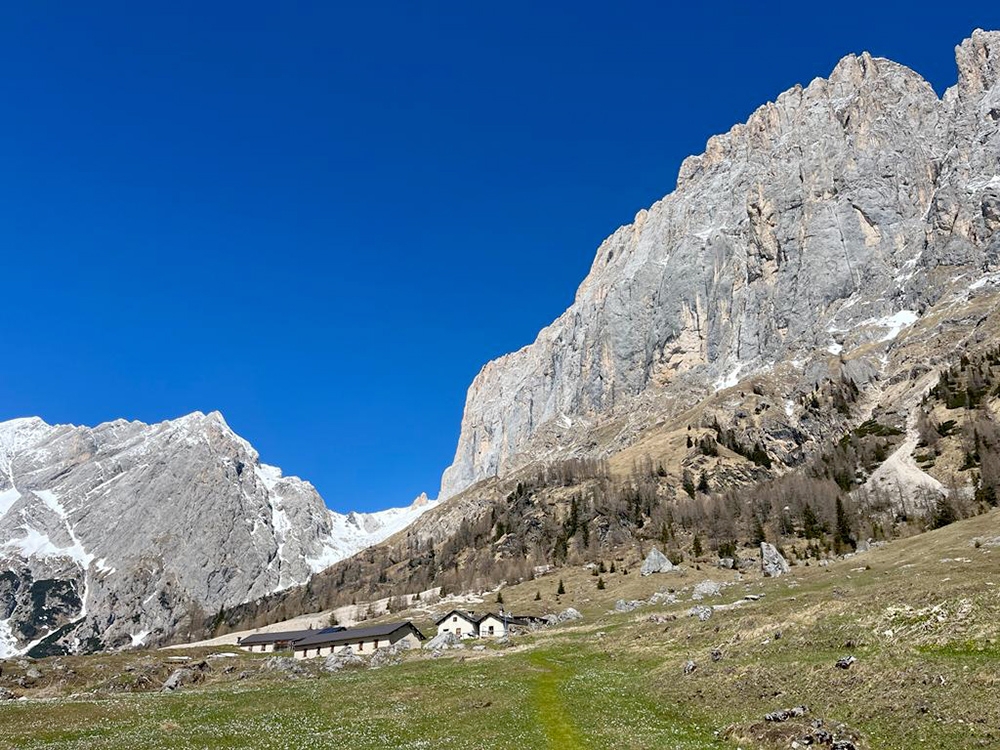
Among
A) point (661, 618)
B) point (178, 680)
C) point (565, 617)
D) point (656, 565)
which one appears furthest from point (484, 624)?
point (178, 680)

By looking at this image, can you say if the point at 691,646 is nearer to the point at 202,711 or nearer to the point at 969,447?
the point at 202,711

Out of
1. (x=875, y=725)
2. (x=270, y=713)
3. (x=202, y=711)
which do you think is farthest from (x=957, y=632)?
(x=202, y=711)

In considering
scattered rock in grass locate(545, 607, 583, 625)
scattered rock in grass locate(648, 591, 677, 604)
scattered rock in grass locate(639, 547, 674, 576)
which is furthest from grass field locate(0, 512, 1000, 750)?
scattered rock in grass locate(639, 547, 674, 576)

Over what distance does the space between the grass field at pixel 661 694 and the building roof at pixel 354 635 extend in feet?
114

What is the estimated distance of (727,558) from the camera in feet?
452

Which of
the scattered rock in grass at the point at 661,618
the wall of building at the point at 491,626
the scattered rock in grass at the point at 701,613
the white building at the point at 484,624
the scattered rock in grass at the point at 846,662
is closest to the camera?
the scattered rock in grass at the point at 846,662

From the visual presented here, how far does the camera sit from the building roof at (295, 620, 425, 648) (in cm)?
→ 10000

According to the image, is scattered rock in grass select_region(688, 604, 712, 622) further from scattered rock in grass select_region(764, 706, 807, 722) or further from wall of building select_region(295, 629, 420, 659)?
wall of building select_region(295, 629, 420, 659)

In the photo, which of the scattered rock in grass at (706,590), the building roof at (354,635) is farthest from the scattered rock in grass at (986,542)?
the building roof at (354,635)

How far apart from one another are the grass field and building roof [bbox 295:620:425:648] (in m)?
34.9

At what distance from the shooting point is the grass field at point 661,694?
92.0 ft

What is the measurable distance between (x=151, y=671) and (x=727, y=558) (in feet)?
354

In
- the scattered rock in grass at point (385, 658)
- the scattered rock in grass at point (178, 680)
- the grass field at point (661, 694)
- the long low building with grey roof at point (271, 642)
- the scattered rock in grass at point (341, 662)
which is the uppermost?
the grass field at point (661, 694)

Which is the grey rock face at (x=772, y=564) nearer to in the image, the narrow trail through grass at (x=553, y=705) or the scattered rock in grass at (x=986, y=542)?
the scattered rock in grass at (x=986, y=542)
